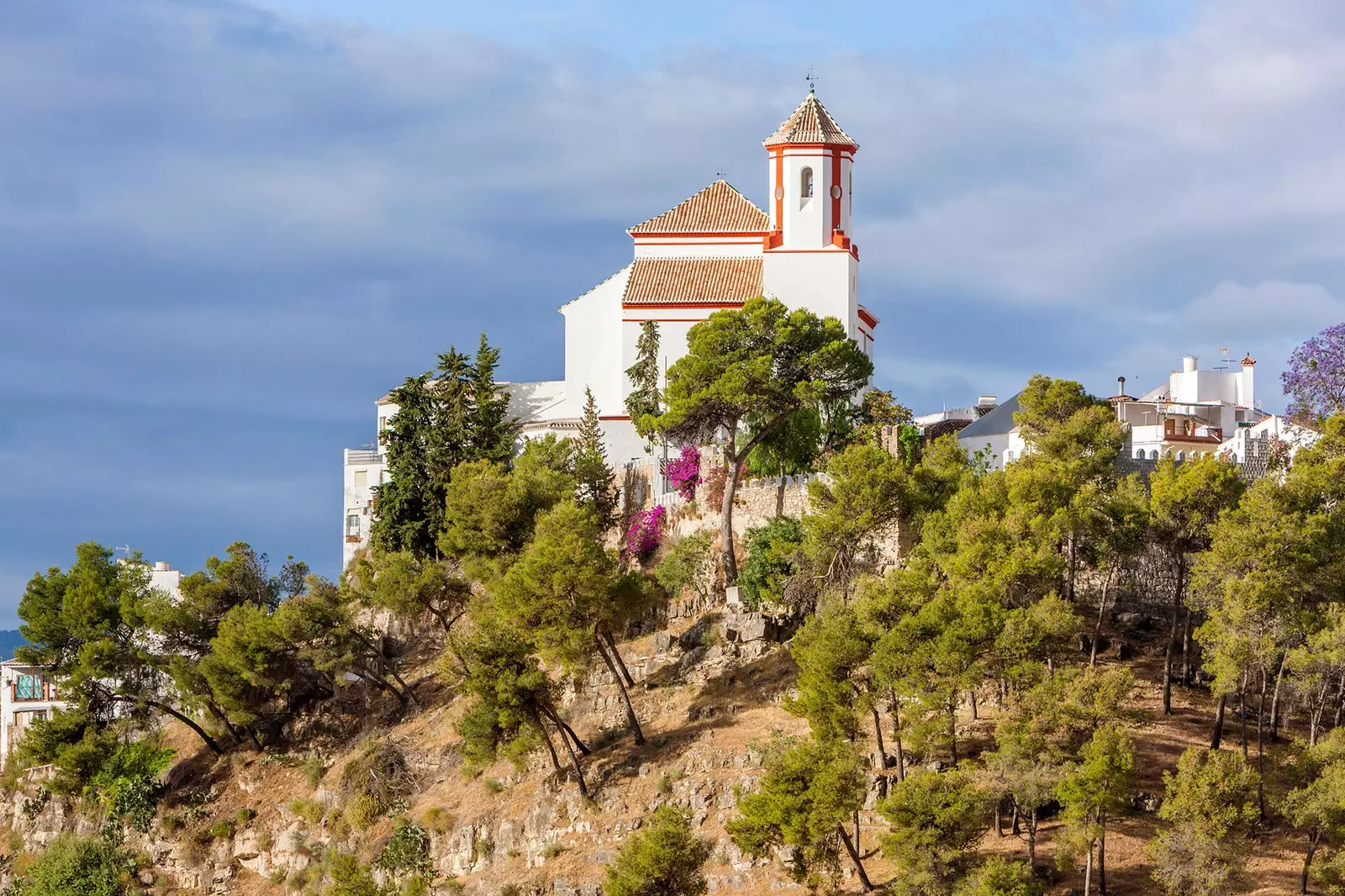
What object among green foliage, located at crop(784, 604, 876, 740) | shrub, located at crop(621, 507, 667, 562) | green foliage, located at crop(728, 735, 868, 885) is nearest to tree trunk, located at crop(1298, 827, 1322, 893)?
green foliage, located at crop(728, 735, 868, 885)

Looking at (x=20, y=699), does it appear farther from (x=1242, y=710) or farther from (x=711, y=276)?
(x=1242, y=710)

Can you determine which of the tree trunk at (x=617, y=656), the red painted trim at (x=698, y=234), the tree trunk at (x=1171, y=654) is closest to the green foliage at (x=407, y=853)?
the tree trunk at (x=617, y=656)

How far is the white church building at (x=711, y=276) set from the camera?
69.9 meters

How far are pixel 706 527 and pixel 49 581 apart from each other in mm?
21663

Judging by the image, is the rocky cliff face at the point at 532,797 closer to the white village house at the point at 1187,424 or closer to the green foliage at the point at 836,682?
the green foliage at the point at 836,682

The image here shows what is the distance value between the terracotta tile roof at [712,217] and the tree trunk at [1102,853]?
33.7 metres

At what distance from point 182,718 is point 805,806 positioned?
26004 mm

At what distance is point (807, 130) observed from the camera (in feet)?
233

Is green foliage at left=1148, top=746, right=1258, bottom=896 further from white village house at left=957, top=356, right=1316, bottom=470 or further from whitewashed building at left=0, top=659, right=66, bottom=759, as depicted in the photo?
whitewashed building at left=0, top=659, right=66, bottom=759

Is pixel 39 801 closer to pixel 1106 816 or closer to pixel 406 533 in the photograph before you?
pixel 406 533

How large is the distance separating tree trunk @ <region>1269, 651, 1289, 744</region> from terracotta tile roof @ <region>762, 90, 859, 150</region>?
2840 cm

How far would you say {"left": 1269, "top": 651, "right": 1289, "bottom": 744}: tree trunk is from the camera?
45.4 m

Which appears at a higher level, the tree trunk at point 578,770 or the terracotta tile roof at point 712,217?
the terracotta tile roof at point 712,217


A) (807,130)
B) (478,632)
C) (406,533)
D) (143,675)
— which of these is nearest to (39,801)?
(143,675)
